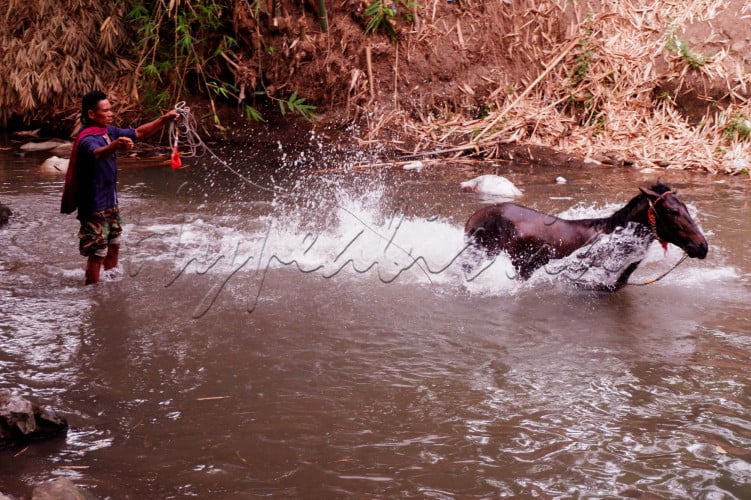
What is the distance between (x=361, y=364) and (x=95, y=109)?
2.88 m

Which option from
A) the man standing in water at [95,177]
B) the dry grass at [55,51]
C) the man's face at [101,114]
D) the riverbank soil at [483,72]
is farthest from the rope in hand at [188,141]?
the dry grass at [55,51]

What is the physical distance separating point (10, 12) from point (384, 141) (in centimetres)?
666

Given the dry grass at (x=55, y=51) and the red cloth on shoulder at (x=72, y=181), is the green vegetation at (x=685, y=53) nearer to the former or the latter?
A: the dry grass at (x=55, y=51)

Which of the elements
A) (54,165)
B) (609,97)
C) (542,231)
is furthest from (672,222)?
(54,165)

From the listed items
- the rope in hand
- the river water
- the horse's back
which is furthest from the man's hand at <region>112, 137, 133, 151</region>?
the horse's back

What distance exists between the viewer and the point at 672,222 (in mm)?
5891

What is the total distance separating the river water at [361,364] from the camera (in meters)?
3.65

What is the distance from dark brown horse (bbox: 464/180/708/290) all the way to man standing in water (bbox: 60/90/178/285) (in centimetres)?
263

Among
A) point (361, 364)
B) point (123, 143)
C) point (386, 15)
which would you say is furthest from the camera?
point (386, 15)

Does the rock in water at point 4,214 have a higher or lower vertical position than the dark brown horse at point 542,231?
lower

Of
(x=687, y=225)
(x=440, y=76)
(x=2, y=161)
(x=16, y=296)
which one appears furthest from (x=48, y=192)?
(x=687, y=225)

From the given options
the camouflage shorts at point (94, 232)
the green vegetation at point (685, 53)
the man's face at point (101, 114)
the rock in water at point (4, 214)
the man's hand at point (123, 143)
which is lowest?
the rock in water at point (4, 214)

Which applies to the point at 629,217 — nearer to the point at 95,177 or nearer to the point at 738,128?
the point at 95,177

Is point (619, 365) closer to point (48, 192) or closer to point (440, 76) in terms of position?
point (48, 192)
